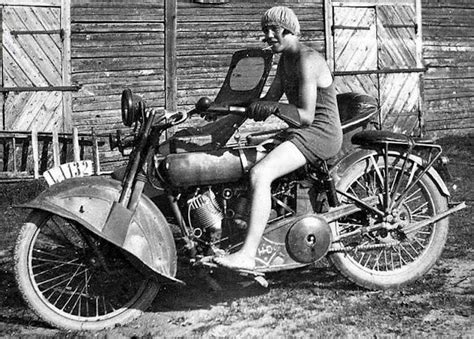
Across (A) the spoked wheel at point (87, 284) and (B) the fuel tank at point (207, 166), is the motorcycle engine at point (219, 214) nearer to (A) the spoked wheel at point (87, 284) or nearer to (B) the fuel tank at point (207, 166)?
(B) the fuel tank at point (207, 166)

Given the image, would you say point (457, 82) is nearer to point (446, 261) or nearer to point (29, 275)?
point (446, 261)

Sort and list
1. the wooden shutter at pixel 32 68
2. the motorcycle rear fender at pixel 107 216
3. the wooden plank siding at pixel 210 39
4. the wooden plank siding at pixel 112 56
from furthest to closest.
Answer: the wooden plank siding at pixel 210 39 < the wooden plank siding at pixel 112 56 < the wooden shutter at pixel 32 68 < the motorcycle rear fender at pixel 107 216

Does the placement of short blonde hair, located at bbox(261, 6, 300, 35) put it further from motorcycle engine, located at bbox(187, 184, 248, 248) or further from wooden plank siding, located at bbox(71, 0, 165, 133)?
wooden plank siding, located at bbox(71, 0, 165, 133)

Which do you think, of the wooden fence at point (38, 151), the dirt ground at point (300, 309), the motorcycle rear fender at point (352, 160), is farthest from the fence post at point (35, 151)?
the motorcycle rear fender at point (352, 160)

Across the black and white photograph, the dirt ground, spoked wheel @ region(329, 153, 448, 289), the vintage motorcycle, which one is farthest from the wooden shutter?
spoked wheel @ region(329, 153, 448, 289)

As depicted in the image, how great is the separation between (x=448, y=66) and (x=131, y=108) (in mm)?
11196

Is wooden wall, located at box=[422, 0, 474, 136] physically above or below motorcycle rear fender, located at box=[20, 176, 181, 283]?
above

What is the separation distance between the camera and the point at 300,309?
4.39 meters

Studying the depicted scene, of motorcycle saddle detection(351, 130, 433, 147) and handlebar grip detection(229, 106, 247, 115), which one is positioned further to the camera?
motorcycle saddle detection(351, 130, 433, 147)

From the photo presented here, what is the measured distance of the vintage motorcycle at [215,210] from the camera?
4.02 m

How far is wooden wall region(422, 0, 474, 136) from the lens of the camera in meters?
13.6

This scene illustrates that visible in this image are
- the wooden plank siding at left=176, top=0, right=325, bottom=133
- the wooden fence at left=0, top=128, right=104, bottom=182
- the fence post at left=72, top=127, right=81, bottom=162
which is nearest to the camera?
the wooden fence at left=0, top=128, right=104, bottom=182

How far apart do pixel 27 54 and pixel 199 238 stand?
7.72m

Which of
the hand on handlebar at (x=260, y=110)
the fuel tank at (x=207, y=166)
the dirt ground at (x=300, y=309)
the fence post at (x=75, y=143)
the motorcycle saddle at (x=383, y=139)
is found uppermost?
the fence post at (x=75, y=143)
